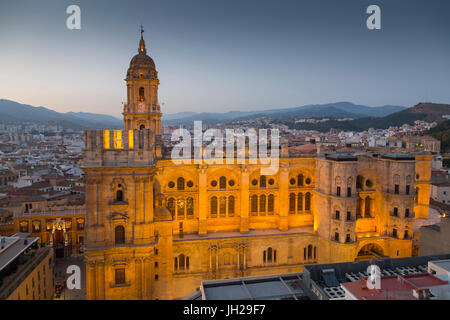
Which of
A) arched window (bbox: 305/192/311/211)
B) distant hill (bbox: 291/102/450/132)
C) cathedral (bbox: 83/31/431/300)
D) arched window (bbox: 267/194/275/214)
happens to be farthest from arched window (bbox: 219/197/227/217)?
distant hill (bbox: 291/102/450/132)

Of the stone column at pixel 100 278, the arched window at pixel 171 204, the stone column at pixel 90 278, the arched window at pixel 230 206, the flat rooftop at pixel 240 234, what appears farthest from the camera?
the arched window at pixel 230 206

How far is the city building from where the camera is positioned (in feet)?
94.4

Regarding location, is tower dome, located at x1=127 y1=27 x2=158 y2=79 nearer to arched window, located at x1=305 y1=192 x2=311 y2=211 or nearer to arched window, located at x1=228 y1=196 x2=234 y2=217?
arched window, located at x1=228 y1=196 x2=234 y2=217

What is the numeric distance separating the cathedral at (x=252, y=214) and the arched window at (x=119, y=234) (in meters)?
0.09

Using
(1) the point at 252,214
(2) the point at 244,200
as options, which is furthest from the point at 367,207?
(2) the point at 244,200

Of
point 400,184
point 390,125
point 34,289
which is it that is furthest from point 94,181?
point 390,125

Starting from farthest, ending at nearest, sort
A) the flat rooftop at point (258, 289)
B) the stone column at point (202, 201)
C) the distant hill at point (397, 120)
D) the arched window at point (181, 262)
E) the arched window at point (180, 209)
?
1. the distant hill at point (397, 120)
2. the arched window at point (180, 209)
3. the stone column at point (202, 201)
4. the arched window at point (181, 262)
5. the flat rooftop at point (258, 289)

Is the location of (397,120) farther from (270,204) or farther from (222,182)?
(222,182)

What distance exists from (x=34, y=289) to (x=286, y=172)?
93.6ft

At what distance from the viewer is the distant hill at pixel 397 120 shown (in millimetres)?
165750

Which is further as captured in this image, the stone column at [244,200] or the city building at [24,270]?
the stone column at [244,200]

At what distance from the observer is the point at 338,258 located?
119 ft

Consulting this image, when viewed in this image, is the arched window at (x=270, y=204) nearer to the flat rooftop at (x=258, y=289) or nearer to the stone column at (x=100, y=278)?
the flat rooftop at (x=258, y=289)

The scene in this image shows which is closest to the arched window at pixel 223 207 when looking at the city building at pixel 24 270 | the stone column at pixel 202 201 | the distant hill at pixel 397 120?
the stone column at pixel 202 201
